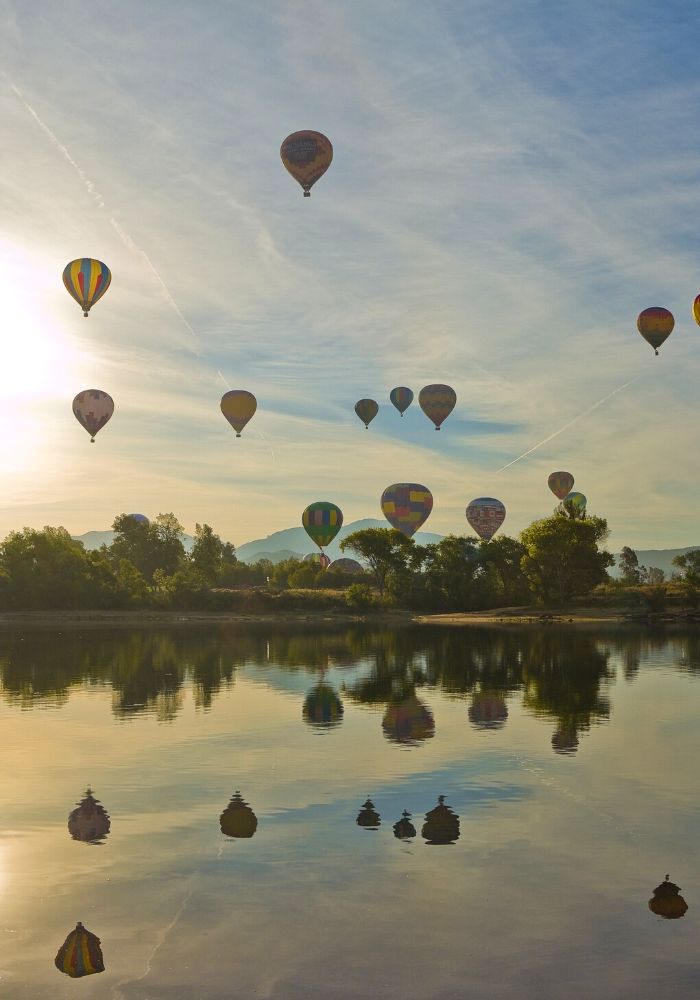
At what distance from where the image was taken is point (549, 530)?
132 m

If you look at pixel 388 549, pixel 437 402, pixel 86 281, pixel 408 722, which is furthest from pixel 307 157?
pixel 388 549

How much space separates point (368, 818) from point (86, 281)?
74241 millimetres

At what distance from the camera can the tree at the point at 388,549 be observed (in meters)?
149

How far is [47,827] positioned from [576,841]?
10298mm

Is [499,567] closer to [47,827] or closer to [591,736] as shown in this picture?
[591,736]

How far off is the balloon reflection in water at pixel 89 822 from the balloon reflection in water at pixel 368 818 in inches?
198

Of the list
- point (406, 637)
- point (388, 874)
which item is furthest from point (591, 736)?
point (406, 637)

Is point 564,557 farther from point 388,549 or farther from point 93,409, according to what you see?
point 93,409

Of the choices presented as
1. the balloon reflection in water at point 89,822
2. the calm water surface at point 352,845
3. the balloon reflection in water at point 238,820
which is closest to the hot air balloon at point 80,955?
the calm water surface at point 352,845

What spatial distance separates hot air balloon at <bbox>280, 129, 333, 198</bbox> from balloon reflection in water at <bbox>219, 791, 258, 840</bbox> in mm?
72665

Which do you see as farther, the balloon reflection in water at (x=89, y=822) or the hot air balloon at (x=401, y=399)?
the hot air balloon at (x=401, y=399)

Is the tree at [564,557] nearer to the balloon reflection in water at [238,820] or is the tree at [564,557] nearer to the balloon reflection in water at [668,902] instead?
the balloon reflection in water at [238,820]

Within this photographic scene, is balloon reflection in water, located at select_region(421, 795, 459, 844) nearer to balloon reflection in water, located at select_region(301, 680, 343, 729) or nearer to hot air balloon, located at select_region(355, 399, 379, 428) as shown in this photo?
balloon reflection in water, located at select_region(301, 680, 343, 729)

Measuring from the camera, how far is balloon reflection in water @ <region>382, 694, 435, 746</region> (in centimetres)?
3278
